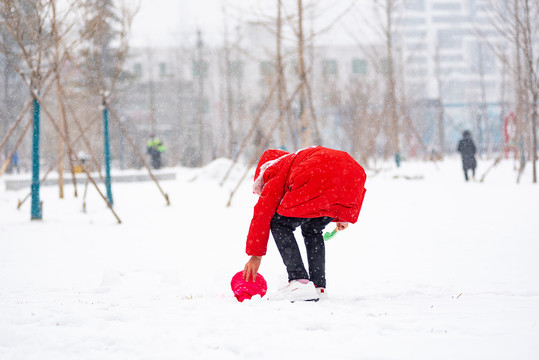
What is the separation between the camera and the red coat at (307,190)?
2.92 metres

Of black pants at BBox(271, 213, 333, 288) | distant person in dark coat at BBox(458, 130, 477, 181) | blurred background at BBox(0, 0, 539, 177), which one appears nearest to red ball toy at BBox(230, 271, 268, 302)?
black pants at BBox(271, 213, 333, 288)

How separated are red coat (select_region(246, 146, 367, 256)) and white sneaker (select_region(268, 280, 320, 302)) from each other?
0.32m

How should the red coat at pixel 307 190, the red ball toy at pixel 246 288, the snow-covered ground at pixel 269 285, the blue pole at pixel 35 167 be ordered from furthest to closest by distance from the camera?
the blue pole at pixel 35 167
the red ball toy at pixel 246 288
the red coat at pixel 307 190
the snow-covered ground at pixel 269 285

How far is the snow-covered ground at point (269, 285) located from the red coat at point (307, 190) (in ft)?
1.70

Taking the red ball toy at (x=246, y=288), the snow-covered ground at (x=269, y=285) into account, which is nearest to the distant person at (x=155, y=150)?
the snow-covered ground at (x=269, y=285)

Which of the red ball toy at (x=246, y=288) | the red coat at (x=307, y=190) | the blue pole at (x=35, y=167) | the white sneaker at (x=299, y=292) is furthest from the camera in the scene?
the blue pole at (x=35, y=167)

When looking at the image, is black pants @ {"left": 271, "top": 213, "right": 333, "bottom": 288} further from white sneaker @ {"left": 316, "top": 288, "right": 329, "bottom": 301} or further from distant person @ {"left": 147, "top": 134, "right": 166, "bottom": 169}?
distant person @ {"left": 147, "top": 134, "right": 166, "bottom": 169}

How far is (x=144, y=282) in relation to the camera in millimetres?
4262

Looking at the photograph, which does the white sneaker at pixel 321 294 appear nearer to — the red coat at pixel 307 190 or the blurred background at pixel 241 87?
the red coat at pixel 307 190

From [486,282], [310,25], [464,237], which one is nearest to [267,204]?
[486,282]

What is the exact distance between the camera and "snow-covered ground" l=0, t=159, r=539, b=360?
2.28m

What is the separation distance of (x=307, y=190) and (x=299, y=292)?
2.06 ft

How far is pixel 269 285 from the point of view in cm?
402

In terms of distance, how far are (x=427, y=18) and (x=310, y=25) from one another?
214ft
